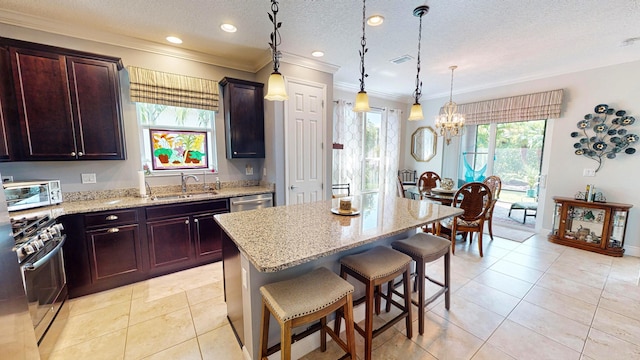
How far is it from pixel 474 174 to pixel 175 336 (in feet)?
18.8

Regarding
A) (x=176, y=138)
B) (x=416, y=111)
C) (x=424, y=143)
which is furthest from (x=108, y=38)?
(x=424, y=143)

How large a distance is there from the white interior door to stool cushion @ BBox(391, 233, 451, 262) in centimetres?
180

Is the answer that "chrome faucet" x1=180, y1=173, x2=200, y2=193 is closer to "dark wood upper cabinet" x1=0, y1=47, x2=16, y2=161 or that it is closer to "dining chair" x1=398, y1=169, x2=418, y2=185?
"dark wood upper cabinet" x1=0, y1=47, x2=16, y2=161

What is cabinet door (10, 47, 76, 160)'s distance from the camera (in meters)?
2.19

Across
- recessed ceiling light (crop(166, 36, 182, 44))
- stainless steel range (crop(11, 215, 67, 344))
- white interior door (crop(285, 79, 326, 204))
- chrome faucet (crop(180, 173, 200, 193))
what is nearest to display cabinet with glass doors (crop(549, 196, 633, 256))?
white interior door (crop(285, 79, 326, 204))

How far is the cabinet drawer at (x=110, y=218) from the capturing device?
2.34 meters

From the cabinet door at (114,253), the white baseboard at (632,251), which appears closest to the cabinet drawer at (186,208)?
the cabinet door at (114,253)

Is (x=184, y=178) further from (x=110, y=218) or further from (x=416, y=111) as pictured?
(x=416, y=111)

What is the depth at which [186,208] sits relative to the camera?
9.21 ft

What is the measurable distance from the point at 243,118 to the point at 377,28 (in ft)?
6.56

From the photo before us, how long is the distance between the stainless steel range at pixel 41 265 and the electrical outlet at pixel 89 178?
819 mm

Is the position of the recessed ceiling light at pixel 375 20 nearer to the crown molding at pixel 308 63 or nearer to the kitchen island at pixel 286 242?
the crown molding at pixel 308 63

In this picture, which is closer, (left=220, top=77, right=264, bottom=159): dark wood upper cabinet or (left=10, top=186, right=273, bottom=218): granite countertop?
(left=10, top=186, right=273, bottom=218): granite countertop

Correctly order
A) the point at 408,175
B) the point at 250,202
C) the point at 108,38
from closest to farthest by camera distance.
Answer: the point at 108,38, the point at 250,202, the point at 408,175
